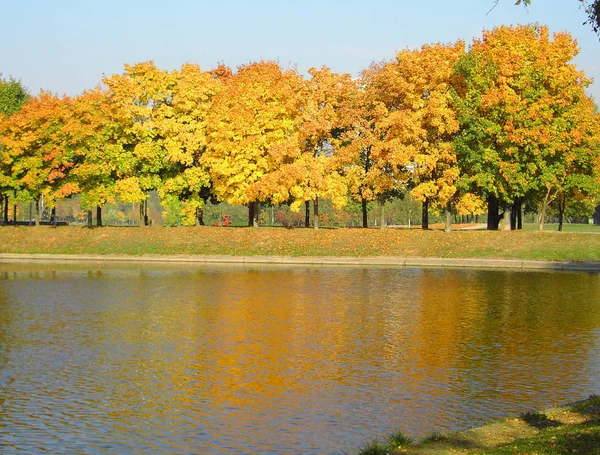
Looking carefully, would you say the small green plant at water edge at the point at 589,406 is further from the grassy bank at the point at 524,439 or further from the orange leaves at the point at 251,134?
the orange leaves at the point at 251,134

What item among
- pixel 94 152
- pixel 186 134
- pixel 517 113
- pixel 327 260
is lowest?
pixel 327 260

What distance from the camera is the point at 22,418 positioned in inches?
555

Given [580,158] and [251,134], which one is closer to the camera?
[580,158]

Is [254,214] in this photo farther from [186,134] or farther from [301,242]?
[301,242]

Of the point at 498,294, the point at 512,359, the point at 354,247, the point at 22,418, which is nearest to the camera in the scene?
the point at 22,418

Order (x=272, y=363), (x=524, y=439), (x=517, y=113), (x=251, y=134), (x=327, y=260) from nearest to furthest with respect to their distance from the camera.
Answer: (x=524, y=439) → (x=272, y=363) → (x=327, y=260) → (x=517, y=113) → (x=251, y=134)

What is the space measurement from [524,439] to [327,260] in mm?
42671

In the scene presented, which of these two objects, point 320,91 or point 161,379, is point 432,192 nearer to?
point 320,91

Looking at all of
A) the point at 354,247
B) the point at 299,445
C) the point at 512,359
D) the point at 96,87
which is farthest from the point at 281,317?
the point at 96,87

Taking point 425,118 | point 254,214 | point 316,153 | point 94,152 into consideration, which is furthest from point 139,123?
point 425,118

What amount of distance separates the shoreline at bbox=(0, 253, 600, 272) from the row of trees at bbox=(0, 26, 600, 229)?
10633mm

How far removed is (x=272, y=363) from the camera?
1894cm

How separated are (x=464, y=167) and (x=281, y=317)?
40.1 m

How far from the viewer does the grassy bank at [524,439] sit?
9.79 meters
